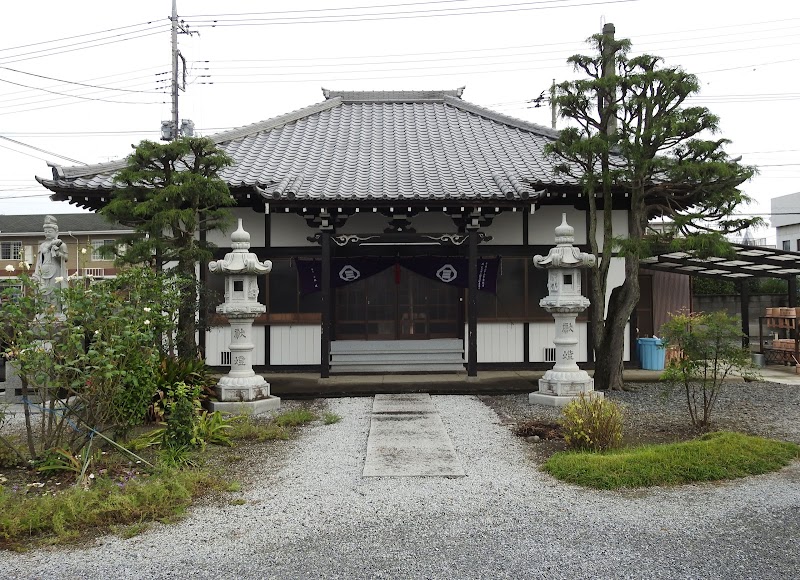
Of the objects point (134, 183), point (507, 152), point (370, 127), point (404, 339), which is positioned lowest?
point (404, 339)

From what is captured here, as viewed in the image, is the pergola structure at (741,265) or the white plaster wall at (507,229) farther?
the white plaster wall at (507,229)

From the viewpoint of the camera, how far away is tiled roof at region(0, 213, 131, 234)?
1335 inches

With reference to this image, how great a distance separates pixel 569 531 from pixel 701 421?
3904 mm

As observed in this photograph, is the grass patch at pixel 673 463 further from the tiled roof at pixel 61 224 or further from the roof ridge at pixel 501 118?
the tiled roof at pixel 61 224

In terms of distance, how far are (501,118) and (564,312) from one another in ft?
25.0

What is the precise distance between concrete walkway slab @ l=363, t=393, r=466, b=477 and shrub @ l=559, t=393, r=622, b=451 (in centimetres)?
128

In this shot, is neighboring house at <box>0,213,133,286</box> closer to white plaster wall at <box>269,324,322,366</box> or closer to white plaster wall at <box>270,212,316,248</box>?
white plaster wall at <box>270,212,316,248</box>

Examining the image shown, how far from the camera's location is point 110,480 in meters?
4.97

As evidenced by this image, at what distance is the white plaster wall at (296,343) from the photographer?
38.0 ft

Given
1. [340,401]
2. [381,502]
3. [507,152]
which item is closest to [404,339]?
[340,401]

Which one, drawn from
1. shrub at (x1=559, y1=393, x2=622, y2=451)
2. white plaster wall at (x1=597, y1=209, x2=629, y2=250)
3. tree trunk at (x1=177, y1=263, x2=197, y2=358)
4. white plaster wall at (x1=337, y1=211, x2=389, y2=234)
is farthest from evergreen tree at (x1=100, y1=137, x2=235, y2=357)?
white plaster wall at (x1=597, y1=209, x2=629, y2=250)

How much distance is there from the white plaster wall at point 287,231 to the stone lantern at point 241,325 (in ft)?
7.65

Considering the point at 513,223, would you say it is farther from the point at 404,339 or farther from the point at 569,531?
the point at 569,531

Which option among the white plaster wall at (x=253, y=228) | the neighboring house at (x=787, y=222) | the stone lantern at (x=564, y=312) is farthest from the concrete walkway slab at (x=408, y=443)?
the neighboring house at (x=787, y=222)
